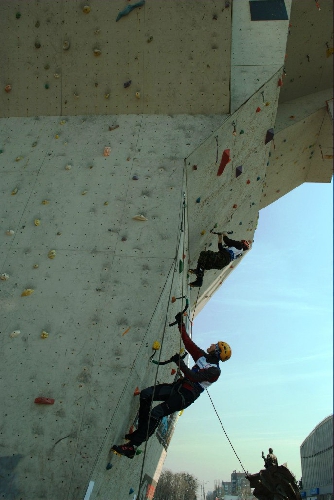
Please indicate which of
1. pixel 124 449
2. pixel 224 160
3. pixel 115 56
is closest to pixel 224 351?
pixel 124 449

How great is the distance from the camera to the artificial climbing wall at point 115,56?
189 inches

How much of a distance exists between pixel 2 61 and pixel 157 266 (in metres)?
3.01

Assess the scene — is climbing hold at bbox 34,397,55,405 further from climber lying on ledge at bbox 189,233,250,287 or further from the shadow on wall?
climber lying on ledge at bbox 189,233,250,287

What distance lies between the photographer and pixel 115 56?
490 cm

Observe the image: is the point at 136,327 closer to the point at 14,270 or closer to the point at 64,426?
the point at 64,426

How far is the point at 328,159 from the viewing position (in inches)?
324

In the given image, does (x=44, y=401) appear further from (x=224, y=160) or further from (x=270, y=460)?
(x=270, y=460)

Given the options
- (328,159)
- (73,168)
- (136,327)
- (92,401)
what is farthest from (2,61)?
(328,159)

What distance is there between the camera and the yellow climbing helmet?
3.70 meters

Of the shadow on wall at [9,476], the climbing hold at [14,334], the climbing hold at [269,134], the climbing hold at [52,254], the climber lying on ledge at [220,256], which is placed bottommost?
the shadow on wall at [9,476]

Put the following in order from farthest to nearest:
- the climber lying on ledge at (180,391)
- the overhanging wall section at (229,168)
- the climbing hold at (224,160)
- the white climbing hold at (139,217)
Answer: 1. the climbing hold at (224,160)
2. the overhanging wall section at (229,168)
3. the white climbing hold at (139,217)
4. the climber lying on ledge at (180,391)

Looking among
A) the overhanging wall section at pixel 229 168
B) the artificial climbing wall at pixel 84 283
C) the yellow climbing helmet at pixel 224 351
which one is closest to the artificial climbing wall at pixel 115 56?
the artificial climbing wall at pixel 84 283

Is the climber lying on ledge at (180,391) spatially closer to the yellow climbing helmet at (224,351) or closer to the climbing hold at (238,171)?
the yellow climbing helmet at (224,351)

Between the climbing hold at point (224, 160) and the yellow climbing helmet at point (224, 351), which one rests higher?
the climbing hold at point (224, 160)
